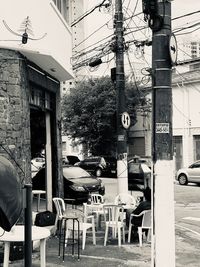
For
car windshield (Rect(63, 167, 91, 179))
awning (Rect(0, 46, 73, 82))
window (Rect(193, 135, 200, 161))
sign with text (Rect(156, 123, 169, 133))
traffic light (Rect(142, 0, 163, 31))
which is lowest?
car windshield (Rect(63, 167, 91, 179))

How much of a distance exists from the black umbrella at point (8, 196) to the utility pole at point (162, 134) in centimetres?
196

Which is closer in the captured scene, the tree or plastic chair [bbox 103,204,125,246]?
plastic chair [bbox 103,204,125,246]

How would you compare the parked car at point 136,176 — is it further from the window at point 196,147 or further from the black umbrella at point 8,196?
the black umbrella at point 8,196

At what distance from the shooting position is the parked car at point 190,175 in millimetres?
24298

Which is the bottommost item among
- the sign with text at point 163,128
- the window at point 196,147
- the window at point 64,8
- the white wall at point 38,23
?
A: the sign with text at point 163,128

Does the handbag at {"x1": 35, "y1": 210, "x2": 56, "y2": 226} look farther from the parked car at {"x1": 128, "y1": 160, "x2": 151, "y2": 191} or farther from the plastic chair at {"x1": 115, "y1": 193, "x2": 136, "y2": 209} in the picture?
the parked car at {"x1": 128, "y1": 160, "x2": 151, "y2": 191}

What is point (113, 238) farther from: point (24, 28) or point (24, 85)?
point (24, 28)

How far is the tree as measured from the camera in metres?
33.3

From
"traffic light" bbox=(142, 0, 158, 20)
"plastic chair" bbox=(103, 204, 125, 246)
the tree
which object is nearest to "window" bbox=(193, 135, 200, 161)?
the tree

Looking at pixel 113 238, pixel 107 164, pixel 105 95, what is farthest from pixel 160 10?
pixel 105 95

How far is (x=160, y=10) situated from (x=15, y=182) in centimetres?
287

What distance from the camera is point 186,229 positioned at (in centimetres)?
1179

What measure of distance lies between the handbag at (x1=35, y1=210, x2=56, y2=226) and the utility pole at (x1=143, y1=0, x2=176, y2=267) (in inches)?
149

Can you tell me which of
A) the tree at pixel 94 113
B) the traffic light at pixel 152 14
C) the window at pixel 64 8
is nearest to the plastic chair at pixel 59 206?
the traffic light at pixel 152 14
